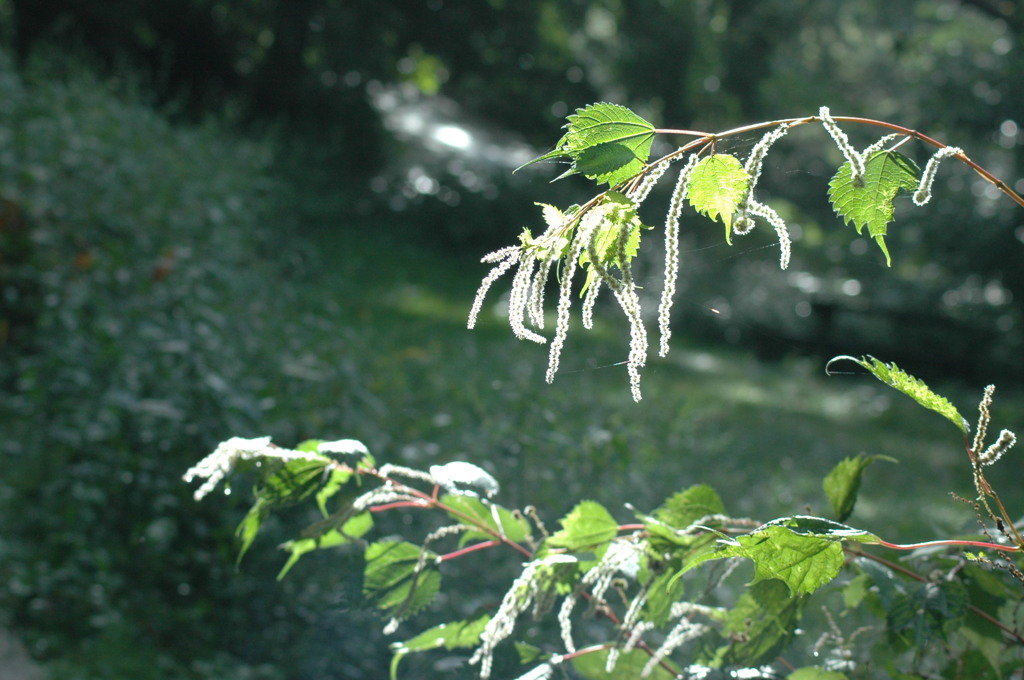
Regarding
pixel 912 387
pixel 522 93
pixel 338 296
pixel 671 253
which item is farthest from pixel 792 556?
pixel 522 93

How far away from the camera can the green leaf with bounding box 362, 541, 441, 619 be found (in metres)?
1.41

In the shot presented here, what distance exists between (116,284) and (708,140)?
356 centimetres

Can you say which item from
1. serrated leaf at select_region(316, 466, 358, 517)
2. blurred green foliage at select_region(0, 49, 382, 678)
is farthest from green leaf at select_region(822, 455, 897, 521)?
blurred green foliage at select_region(0, 49, 382, 678)

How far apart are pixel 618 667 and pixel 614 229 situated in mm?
749

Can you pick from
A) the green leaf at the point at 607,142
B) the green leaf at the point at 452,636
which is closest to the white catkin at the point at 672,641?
the green leaf at the point at 452,636

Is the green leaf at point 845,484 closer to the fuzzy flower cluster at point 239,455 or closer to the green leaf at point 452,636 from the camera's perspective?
the green leaf at point 452,636

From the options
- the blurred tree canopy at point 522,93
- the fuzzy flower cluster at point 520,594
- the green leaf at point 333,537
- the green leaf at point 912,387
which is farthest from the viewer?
the blurred tree canopy at point 522,93

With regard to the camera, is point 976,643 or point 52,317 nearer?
point 976,643

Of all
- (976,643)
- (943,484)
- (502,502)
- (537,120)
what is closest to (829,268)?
(537,120)

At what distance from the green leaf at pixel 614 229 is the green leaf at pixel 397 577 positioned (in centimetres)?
66

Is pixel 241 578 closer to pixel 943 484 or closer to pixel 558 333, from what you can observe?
pixel 558 333

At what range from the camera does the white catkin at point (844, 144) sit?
2.94ft

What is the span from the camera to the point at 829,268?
11.0 metres

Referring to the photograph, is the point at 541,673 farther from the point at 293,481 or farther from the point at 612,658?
the point at 293,481
